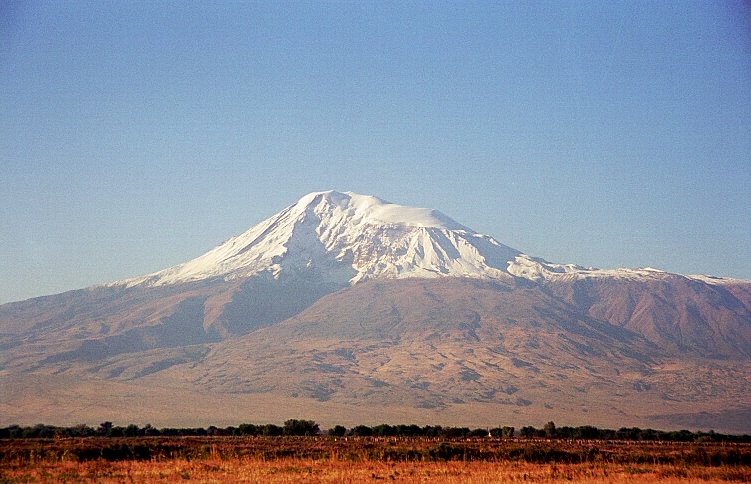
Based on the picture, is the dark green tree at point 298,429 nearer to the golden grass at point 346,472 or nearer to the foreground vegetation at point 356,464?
the foreground vegetation at point 356,464

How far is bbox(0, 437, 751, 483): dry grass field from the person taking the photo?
30.7 metres

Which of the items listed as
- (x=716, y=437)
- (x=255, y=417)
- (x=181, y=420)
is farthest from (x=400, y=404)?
(x=716, y=437)

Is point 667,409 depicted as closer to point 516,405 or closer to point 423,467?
point 516,405

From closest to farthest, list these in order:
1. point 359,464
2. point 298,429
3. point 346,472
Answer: point 346,472 < point 359,464 < point 298,429

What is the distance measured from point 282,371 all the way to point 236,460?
15391 centimetres

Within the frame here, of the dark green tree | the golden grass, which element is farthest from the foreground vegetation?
the dark green tree

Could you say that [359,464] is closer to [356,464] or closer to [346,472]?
[356,464]

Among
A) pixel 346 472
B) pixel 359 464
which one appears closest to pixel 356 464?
pixel 359 464

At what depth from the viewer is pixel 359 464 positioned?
Answer: 1389 inches

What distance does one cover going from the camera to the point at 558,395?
550 feet

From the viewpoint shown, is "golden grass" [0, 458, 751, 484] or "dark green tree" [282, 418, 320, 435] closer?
"golden grass" [0, 458, 751, 484]

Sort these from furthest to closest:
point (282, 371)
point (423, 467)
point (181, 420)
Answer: point (282, 371) < point (181, 420) < point (423, 467)

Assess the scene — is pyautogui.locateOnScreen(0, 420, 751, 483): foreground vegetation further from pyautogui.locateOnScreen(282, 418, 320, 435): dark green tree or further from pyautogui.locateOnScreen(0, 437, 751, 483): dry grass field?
pyautogui.locateOnScreen(282, 418, 320, 435): dark green tree

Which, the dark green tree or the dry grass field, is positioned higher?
the dark green tree
